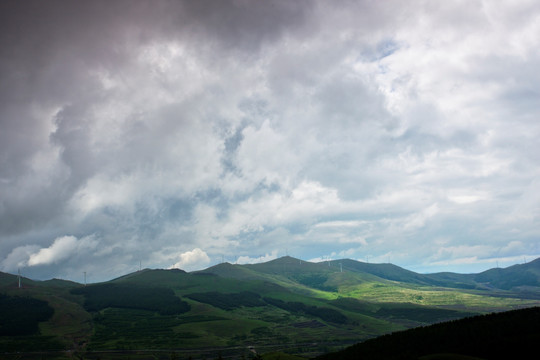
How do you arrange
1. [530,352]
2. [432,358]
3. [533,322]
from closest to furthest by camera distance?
[530,352]
[432,358]
[533,322]

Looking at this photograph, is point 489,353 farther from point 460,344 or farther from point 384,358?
point 384,358

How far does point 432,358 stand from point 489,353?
27.1m

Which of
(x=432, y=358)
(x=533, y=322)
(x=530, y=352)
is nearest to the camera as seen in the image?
(x=530, y=352)

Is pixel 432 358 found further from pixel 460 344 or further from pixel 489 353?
pixel 460 344

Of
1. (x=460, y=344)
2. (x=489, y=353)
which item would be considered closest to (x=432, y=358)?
(x=489, y=353)

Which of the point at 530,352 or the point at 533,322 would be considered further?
the point at 533,322

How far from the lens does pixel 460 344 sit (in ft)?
654

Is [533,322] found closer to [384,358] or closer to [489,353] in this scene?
[489,353]

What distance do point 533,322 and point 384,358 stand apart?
252 feet

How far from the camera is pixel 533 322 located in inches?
7825

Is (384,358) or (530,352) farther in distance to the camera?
(384,358)

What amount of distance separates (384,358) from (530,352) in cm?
6596

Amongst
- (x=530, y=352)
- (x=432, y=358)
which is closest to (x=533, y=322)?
(x=530, y=352)

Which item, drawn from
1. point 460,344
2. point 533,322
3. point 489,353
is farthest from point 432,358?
point 533,322
